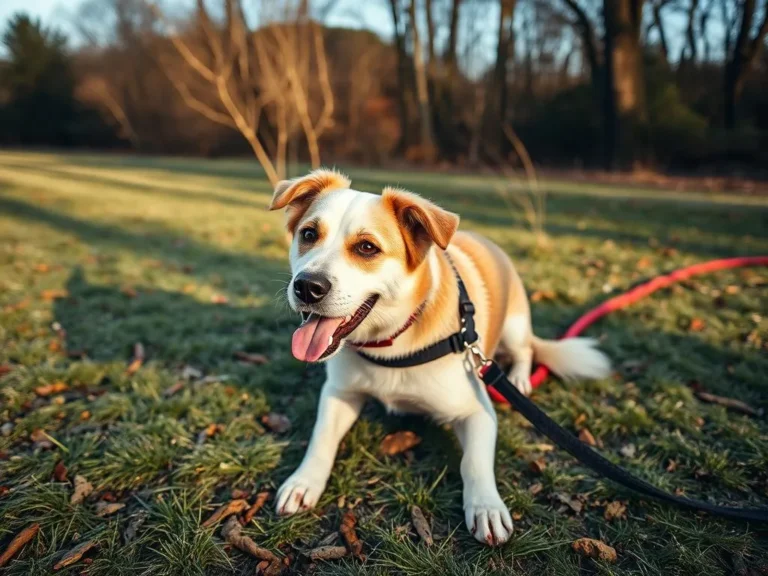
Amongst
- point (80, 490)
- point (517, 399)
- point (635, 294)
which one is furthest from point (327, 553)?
point (635, 294)

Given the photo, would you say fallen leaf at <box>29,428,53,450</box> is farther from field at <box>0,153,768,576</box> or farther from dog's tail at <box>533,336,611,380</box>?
dog's tail at <box>533,336,611,380</box>

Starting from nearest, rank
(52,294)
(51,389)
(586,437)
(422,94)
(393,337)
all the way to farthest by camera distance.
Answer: (393,337), (586,437), (51,389), (52,294), (422,94)

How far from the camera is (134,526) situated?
2.07 metres

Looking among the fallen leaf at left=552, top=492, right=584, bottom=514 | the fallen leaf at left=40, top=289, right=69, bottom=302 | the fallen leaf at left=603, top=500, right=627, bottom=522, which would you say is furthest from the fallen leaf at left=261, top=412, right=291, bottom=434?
the fallen leaf at left=40, top=289, right=69, bottom=302

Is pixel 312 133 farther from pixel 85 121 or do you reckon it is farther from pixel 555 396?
pixel 85 121

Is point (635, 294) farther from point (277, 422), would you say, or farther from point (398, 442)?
point (277, 422)

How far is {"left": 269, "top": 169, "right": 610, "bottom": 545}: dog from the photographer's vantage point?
2.13m

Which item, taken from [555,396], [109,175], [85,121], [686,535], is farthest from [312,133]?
[85,121]

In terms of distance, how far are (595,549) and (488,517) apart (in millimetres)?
456

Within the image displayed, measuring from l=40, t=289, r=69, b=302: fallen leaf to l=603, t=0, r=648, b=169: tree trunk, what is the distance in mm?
16627

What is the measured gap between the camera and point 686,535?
6.48 feet

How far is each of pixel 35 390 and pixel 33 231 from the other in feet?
22.1

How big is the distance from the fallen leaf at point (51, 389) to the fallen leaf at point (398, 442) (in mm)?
2309

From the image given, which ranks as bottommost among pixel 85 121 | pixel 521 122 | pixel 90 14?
pixel 521 122
